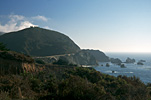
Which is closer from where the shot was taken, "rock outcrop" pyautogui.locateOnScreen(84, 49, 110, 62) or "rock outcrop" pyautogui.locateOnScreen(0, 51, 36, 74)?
"rock outcrop" pyautogui.locateOnScreen(0, 51, 36, 74)

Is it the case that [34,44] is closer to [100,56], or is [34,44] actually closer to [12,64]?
[100,56]

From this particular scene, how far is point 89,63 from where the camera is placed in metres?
125

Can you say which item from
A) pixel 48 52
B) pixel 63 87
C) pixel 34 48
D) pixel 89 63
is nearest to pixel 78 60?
pixel 89 63

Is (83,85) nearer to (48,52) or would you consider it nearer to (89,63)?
(48,52)

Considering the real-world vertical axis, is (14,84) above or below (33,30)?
below

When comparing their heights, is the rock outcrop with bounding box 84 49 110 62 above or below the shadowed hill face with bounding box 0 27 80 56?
below

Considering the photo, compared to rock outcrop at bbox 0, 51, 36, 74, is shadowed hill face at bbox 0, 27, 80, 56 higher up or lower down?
higher up

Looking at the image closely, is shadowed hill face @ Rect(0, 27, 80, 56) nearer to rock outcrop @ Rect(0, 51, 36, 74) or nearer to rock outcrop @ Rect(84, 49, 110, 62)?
rock outcrop @ Rect(84, 49, 110, 62)

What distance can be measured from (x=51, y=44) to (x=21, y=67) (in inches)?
4152

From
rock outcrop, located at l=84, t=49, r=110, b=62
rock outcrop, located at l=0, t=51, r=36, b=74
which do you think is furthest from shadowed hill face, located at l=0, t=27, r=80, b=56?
rock outcrop, located at l=0, t=51, r=36, b=74

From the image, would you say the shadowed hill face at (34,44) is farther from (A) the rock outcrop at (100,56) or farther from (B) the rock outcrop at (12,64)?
(B) the rock outcrop at (12,64)

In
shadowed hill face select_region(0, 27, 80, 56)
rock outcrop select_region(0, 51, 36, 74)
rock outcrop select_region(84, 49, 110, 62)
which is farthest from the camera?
rock outcrop select_region(84, 49, 110, 62)

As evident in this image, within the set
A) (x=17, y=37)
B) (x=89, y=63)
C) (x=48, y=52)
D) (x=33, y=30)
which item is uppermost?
(x=33, y=30)

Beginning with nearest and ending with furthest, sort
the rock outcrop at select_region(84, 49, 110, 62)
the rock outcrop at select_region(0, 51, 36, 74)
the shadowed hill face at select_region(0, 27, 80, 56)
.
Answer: the rock outcrop at select_region(0, 51, 36, 74) < the shadowed hill face at select_region(0, 27, 80, 56) < the rock outcrop at select_region(84, 49, 110, 62)
